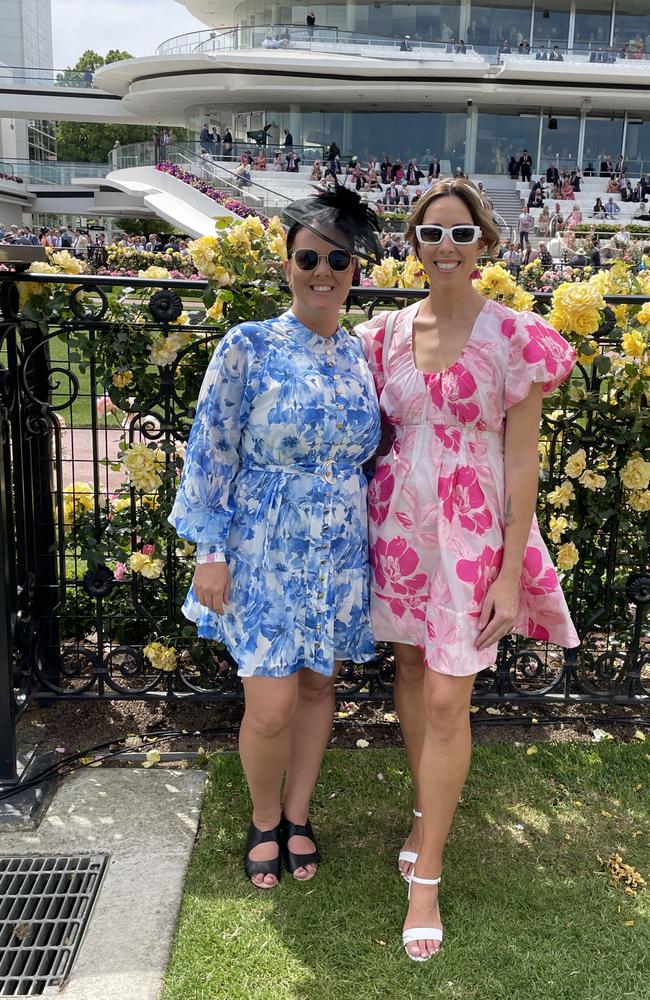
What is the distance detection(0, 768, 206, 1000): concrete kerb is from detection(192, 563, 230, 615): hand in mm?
938

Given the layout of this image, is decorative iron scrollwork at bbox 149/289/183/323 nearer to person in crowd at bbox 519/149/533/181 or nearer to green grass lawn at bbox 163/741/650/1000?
green grass lawn at bbox 163/741/650/1000

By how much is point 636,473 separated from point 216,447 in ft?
6.25

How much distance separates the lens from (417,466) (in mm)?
2564

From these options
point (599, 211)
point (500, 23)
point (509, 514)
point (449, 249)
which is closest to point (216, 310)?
point (449, 249)

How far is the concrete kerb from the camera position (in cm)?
243

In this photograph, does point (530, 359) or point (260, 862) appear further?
point (260, 862)

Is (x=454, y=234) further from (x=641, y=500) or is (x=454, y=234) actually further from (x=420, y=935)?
(x=420, y=935)

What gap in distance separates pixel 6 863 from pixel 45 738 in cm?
75

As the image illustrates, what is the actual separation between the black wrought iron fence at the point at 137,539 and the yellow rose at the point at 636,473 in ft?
0.16

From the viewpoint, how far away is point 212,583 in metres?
2.55

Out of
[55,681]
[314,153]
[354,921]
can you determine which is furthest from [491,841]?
[314,153]

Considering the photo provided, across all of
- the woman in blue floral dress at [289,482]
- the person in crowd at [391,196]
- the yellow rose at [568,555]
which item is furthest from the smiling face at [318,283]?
the person in crowd at [391,196]

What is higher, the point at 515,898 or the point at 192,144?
the point at 192,144

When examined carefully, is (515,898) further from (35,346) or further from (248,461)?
(35,346)
